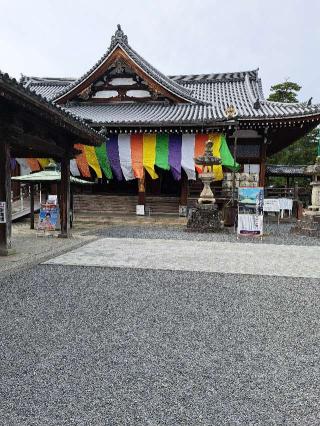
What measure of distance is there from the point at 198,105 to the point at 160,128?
3594mm

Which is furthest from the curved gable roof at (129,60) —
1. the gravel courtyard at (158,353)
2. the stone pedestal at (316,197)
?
the gravel courtyard at (158,353)

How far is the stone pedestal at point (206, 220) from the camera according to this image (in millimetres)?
11406

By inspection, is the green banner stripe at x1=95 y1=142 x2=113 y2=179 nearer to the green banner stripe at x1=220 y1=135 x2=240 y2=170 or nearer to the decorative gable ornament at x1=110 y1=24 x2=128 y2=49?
the green banner stripe at x1=220 y1=135 x2=240 y2=170

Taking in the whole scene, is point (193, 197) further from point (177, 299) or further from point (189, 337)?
point (189, 337)

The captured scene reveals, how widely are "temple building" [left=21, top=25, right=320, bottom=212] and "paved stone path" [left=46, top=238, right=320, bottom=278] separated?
5.74 m

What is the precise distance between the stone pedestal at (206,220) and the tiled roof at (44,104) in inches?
178

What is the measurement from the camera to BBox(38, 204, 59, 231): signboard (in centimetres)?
943

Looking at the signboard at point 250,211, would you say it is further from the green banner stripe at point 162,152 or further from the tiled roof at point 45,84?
the tiled roof at point 45,84

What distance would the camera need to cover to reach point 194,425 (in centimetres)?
197

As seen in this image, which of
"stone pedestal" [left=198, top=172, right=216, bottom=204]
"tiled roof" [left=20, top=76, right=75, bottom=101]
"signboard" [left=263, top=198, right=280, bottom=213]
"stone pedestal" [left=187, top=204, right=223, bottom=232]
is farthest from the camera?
"tiled roof" [left=20, top=76, right=75, bottom=101]

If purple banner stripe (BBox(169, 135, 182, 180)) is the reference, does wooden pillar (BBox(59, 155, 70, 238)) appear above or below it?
below

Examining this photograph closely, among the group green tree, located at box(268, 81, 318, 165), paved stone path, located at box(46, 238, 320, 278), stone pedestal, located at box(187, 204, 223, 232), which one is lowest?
paved stone path, located at box(46, 238, 320, 278)

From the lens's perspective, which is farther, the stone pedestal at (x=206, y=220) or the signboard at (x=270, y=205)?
the signboard at (x=270, y=205)

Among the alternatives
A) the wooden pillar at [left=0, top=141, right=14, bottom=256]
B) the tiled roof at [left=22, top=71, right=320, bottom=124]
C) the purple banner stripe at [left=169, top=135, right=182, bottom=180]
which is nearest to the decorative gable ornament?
the tiled roof at [left=22, top=71, right=320, bottom=124]
